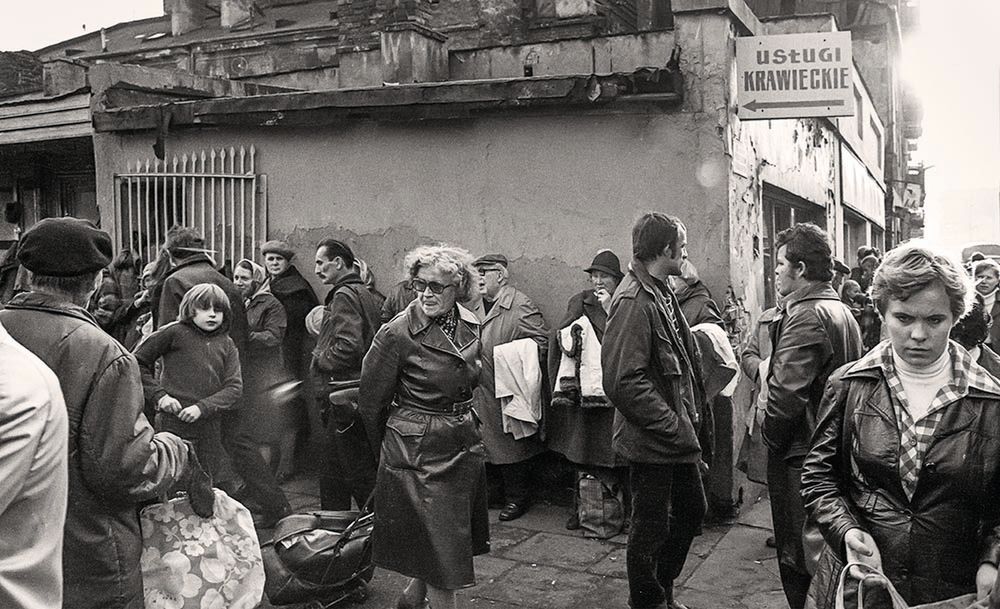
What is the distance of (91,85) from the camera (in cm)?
932

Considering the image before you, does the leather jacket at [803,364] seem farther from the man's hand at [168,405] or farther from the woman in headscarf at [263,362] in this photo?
the woman in headscarf at [263,362]

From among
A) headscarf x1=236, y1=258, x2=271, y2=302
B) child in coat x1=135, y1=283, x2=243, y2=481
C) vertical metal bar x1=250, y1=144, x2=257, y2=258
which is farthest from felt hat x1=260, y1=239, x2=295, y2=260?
child in coat x1=135, y1=283, x2=243, y2=481

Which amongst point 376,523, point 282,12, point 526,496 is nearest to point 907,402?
point 376,523

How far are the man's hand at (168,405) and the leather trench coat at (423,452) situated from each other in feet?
5.57

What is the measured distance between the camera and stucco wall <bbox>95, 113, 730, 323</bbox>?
6906mm

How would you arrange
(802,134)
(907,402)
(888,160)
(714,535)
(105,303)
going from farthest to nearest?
(888,160) → (802,134) → (105,303) → (714,535) → (907,402)

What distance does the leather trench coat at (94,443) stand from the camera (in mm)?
2873

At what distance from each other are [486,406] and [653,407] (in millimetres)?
2866

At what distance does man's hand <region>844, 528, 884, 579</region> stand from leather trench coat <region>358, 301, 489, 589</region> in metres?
2.17

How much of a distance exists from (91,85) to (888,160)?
22.1m

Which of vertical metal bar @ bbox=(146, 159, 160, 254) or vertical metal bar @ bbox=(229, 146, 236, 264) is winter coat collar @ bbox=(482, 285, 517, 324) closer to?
vertical metal bar @ bbox=(229, 146, 236, 264)

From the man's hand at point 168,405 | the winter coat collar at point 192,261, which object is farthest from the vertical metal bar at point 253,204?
the man's hand at point 168,405

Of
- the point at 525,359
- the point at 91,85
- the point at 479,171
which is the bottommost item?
the point at 525,359

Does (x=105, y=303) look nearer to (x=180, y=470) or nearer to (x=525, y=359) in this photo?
(x=525, y=359)
